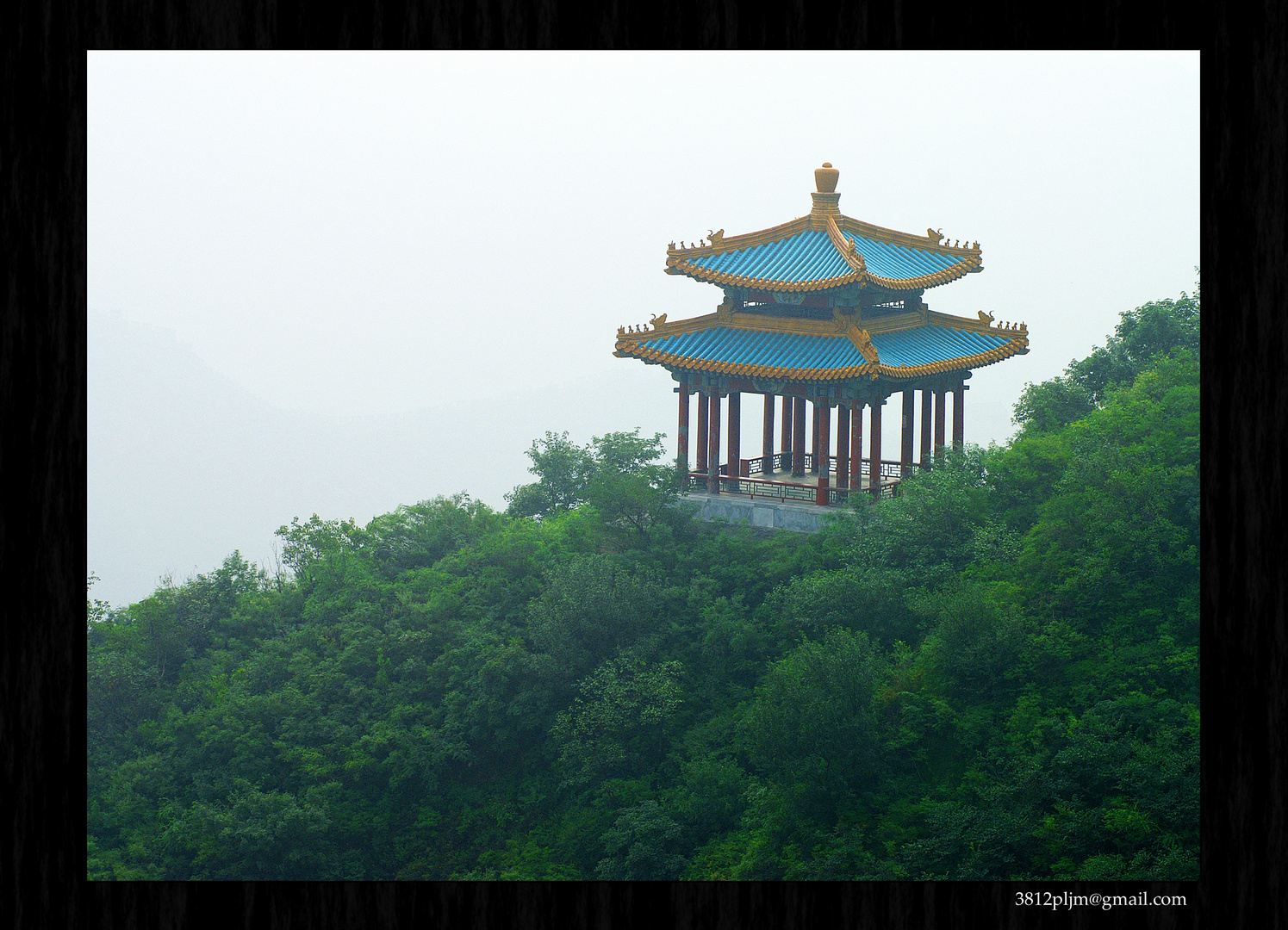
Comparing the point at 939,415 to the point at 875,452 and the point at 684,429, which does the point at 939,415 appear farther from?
the point at 684,429

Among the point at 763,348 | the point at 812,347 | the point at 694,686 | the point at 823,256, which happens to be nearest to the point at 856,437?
the point at 812,347

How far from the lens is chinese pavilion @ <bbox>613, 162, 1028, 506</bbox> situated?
17141 millimetres

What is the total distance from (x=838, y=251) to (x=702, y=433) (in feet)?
9.32

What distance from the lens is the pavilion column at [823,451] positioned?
55.8 ft

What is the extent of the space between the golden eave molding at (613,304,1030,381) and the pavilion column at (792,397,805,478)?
1.23 meters

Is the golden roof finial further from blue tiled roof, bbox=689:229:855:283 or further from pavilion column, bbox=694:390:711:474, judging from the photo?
pavilion column, bbox=694:390:711:474

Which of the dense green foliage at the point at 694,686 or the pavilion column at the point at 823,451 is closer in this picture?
the dense green foliage at the point at 694,686

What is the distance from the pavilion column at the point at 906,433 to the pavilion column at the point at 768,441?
1.68 meters

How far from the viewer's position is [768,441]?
60.6 ft

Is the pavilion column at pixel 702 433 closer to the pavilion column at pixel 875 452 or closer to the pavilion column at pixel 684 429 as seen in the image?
the pavilion column at pixel 684 429

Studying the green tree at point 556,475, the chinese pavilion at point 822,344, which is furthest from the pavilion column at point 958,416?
the green tree at point 556,475
